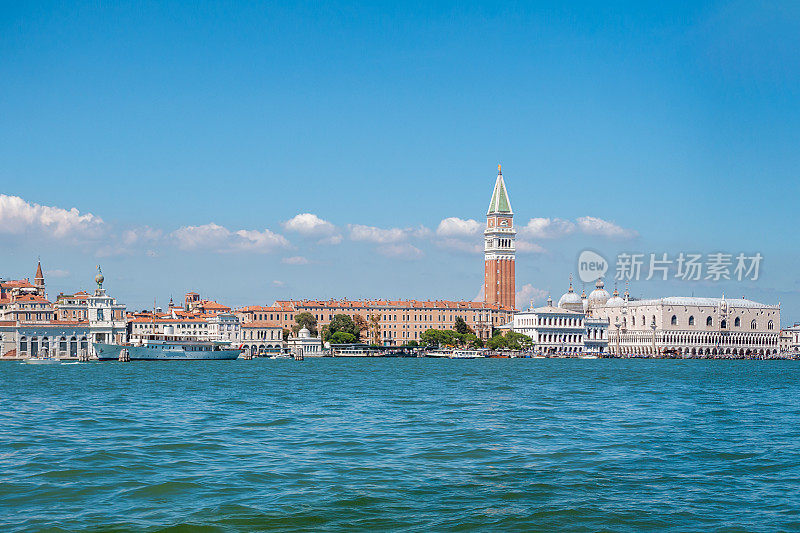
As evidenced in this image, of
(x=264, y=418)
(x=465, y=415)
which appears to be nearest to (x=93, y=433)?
(x=264, y=418)

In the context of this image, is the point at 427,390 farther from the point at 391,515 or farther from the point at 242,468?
the point at 391,515

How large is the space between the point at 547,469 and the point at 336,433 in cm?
577

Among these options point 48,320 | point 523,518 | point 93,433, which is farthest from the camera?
point 48,320

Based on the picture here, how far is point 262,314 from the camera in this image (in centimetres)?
10581

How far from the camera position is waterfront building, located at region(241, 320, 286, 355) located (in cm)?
9881

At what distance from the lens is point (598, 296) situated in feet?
440

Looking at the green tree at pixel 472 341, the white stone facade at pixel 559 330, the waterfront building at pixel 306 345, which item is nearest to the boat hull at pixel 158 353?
the waterfront building at pixel 306 345

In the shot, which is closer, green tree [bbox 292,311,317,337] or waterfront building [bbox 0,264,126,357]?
waterfront building [bbox 0,264,126,357]

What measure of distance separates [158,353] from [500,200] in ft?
217

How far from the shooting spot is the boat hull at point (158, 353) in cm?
7244

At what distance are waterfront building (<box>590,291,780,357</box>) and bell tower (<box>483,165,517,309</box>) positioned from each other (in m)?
15.4

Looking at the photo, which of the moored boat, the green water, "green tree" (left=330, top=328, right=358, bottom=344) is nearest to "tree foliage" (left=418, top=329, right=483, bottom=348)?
"green tree" (left=330, top=328, right=358, bottom=344)

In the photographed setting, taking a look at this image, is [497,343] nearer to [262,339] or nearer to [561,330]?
[561,330]

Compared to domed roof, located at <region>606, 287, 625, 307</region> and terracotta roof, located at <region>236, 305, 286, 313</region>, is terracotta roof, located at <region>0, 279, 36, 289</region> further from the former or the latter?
domed roof, located at <region>606, 287, 625, 307</region>
